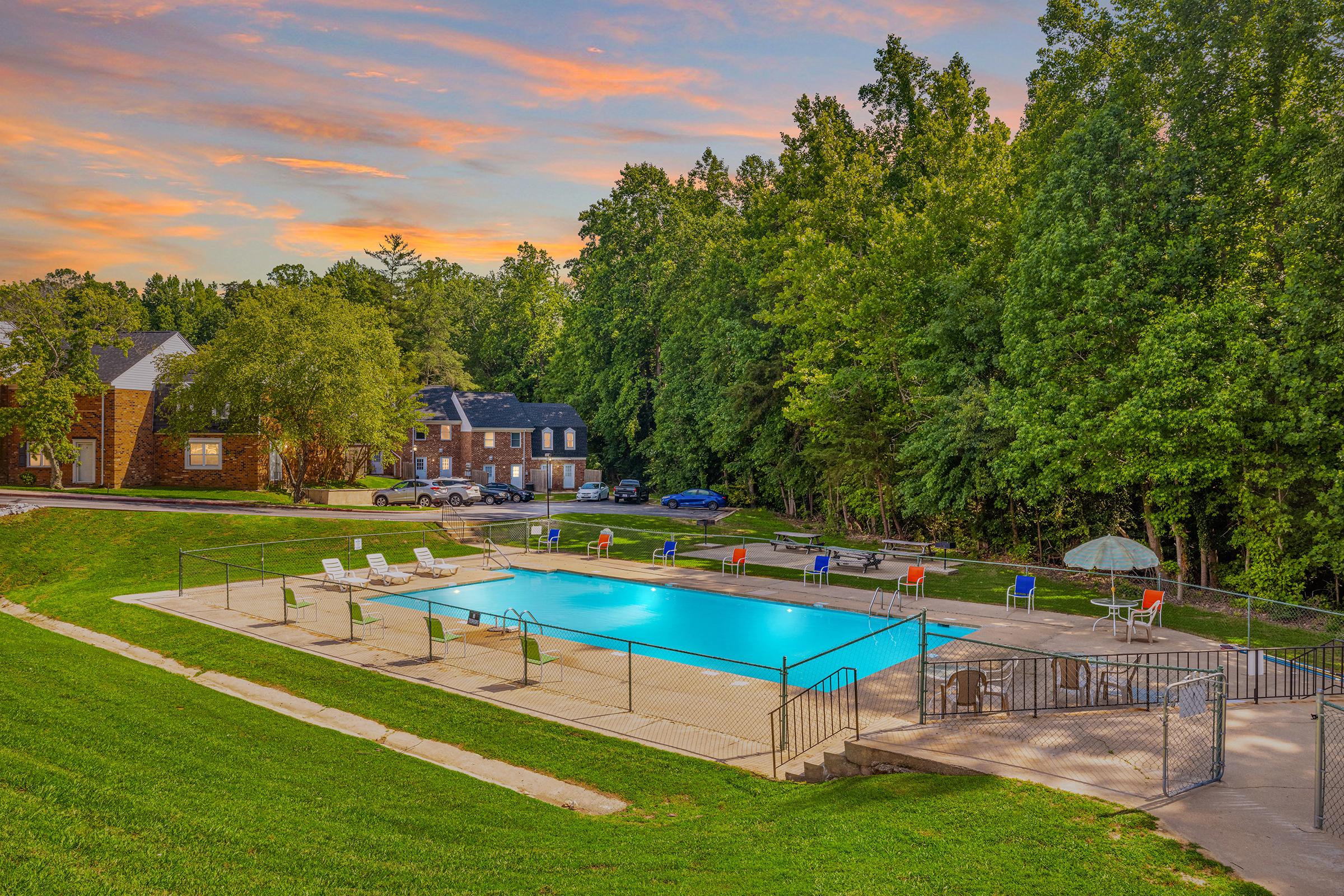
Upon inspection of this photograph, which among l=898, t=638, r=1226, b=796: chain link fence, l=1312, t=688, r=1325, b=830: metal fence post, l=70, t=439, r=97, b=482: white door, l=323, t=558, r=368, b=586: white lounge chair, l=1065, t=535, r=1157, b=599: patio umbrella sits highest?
l=70, t=439, r=97, b=482: white door

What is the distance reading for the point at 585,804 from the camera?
10266 mm

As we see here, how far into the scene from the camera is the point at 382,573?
85.4ft

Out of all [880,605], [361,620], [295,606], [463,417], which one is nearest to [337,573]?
[295,606]

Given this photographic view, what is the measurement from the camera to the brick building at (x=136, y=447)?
45375 millimetres

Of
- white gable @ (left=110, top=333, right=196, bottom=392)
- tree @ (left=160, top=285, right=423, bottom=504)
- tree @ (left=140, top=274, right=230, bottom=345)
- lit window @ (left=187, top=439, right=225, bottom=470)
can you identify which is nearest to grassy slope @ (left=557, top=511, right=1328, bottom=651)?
tree @ (left=160, top=285, right=423, bottom=504)

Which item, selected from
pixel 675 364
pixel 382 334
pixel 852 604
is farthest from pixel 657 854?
pixel 675 364

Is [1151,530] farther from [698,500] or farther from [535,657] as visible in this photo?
[698,500]

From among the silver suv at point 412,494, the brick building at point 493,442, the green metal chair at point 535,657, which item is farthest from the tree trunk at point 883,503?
the brick building at point 493,442

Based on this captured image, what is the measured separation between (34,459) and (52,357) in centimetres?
681

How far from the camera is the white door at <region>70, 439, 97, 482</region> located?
45531mm

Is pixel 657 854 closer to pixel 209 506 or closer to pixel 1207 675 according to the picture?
pixel 1207 675

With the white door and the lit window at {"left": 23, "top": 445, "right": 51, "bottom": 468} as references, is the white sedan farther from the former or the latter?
the lit window at {"left": 23, "top": 445, "right": 51, "bottom": 468}

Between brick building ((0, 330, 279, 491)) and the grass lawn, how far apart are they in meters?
37.3

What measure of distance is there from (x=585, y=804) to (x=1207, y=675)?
28.5 feet
